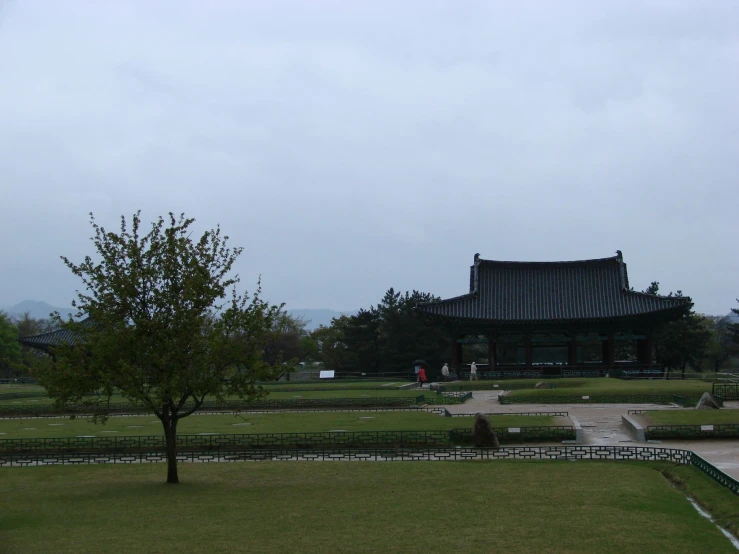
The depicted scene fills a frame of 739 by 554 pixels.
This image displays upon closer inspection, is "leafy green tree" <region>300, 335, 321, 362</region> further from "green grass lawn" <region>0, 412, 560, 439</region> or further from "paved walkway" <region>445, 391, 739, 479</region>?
"green grass lawn" <region>0, 412, 560, 439</region>

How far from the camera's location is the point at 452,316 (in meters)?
57.9

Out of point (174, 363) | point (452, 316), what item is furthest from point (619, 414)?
point (452, 316)

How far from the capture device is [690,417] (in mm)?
27328

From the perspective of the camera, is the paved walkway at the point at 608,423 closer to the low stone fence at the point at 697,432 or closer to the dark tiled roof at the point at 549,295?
the low stone fence at the point at 697,432

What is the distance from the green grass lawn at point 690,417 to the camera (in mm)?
26055

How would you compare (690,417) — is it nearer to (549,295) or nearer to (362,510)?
(362,510)

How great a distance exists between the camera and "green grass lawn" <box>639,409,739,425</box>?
2605 centimetres

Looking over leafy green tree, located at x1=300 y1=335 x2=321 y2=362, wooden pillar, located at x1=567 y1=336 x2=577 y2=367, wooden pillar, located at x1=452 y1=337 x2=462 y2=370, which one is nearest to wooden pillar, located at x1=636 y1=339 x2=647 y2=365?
wooden pillar, located at x1=567 y1=336 x2=577 y2=367

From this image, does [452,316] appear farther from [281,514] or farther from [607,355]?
[281,514]

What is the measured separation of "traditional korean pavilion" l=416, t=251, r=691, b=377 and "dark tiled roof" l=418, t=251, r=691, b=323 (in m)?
0.07

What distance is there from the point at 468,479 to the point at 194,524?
667cm

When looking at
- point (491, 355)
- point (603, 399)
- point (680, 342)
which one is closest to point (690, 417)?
point (603, 399)

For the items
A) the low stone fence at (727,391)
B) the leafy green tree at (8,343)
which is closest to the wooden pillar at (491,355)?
the low stone fence at (727,391)

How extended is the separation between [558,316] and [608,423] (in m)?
29.0
